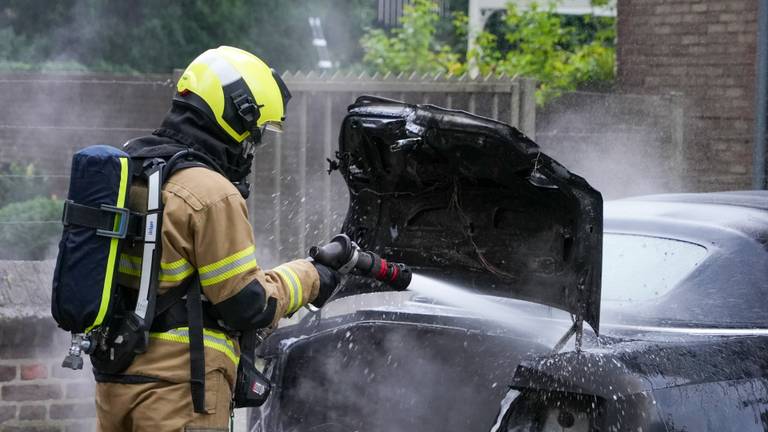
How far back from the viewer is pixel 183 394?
3205mm

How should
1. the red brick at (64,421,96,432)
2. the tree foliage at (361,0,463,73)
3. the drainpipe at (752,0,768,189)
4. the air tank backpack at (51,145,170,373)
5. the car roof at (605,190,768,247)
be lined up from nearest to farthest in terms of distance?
the air tank backpack at (51,145,170,373) < the car roof at (605,190,768,247) < the red brick at (64,421,96,432) < the drainpipe at (752,0,768,189) < the tree foliage at (361,0,463,73)

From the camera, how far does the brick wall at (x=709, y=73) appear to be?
9320 millimetres

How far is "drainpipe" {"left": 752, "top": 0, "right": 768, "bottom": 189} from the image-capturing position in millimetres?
8836

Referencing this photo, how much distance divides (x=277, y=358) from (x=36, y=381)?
6.39 feet

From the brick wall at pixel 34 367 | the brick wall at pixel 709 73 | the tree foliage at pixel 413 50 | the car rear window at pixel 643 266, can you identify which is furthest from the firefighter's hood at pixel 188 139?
the tree foliage at pixel 413 50

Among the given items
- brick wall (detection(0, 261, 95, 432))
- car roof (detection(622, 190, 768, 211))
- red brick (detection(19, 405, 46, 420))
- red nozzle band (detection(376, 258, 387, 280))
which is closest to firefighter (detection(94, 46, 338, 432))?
red nozzle band (detection(376, 258, 387, 280))

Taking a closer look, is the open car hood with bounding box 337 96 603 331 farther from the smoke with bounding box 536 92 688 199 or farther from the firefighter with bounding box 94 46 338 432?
the smoke with bounding box 536 92 688 199

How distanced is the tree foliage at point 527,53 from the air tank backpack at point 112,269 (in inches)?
275

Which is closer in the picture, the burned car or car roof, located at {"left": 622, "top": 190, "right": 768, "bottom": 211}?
the burned car

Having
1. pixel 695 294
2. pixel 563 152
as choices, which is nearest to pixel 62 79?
pixel 563 152

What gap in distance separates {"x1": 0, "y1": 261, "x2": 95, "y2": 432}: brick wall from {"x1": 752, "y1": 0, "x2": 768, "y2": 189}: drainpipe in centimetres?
561

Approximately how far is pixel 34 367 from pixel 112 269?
270cm

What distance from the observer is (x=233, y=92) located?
3.35m

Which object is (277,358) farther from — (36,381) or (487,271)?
(36,381)
